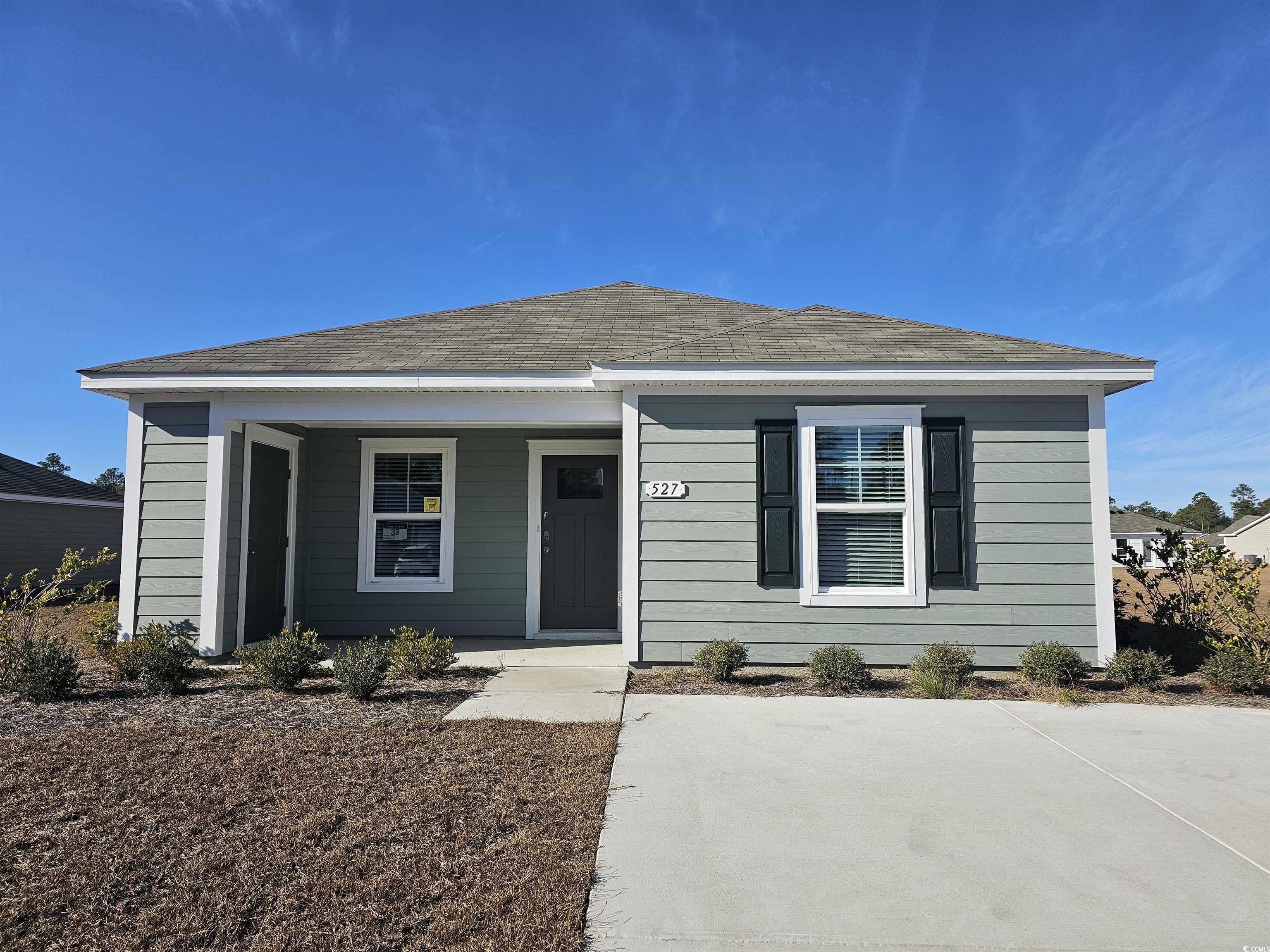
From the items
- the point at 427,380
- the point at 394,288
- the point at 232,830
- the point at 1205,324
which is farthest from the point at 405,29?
the point at 1205,324

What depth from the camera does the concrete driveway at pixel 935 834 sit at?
2.22 metres

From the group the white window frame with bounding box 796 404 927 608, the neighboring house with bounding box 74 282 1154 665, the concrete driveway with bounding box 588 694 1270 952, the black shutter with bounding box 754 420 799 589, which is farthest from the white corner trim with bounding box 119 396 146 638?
the white window frame with bounding box 796 404 927 608

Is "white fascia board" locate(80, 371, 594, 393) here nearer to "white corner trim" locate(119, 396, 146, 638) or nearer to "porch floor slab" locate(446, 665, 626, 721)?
"white corner trim" locate(119, 396, 146, 638)

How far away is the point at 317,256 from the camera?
41.1ft

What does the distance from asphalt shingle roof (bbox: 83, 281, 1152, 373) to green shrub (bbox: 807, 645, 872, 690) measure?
2.48 m

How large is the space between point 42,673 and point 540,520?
4.49m

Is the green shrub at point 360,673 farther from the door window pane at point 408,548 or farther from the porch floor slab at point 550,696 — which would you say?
the door window pane at point 408,548

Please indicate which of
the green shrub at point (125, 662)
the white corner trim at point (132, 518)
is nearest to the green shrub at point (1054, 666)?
the green shrub at point (125, 662)

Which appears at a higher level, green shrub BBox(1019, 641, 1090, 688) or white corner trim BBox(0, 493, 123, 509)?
white corner trim BBox(0, 493, 123, 509)

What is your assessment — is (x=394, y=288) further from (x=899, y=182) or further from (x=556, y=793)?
(x=556, y=793)

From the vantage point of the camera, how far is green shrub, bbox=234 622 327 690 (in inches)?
211

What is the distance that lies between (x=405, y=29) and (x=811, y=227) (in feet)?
23.9

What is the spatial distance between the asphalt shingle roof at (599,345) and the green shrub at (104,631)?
2236 millimetres

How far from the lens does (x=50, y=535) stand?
50.0 ft
